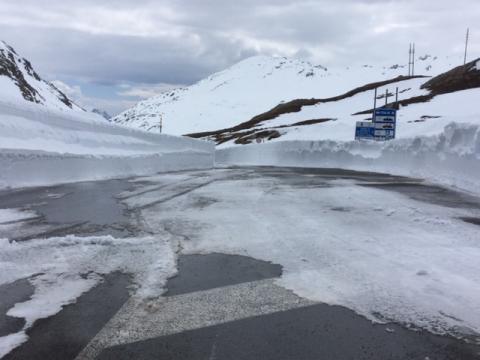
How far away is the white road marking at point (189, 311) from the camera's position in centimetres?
367

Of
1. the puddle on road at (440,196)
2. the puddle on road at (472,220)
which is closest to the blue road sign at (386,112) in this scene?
the puddle on road at (440,196)

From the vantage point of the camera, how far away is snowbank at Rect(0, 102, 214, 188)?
41.4 feet

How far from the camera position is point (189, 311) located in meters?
4.18

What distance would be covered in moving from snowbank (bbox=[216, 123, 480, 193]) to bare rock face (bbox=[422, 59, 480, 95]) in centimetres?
3378

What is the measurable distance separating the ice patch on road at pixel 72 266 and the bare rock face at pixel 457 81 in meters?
66.3

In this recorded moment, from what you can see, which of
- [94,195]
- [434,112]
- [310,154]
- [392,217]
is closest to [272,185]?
[94,195]

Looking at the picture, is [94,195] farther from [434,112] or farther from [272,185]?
[434,112]

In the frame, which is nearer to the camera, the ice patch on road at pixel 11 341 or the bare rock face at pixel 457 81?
the ice patch on road at pixel 11 341

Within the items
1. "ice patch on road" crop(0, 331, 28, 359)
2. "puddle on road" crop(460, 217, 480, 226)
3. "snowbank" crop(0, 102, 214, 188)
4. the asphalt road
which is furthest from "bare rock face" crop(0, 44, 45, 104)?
"ice patch on road" crop(0, 331, 28, 359)

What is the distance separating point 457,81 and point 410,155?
179 ft

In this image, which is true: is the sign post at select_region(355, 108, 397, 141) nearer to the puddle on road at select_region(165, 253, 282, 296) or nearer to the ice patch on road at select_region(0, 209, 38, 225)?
the ice patch on road at select_region(0, 209, 38, 225)

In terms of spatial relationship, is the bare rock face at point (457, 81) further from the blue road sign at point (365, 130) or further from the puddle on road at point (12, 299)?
the puddle on road at point (12, 299)

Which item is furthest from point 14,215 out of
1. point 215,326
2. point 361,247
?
point 215,326

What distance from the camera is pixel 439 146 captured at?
17.4 meters
